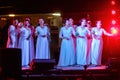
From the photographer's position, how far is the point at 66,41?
17969mm

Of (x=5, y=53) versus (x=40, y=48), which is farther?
(x=40, y=48)

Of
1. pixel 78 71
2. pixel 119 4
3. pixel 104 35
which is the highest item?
pixel 119 4

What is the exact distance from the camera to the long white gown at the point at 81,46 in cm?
1798

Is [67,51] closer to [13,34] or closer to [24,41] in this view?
[24,41]

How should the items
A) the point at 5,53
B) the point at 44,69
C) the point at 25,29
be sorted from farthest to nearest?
the point at 25,29 < the point at 44,69 < the point at 5,53

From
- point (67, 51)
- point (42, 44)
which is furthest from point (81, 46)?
point (42, 44)

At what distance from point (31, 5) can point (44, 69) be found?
3385 mm

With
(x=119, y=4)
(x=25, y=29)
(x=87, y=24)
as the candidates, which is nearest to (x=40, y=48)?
(x=25, y=29)

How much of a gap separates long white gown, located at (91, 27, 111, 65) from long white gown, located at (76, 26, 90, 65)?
294mm

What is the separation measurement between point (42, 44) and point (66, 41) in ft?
3.20

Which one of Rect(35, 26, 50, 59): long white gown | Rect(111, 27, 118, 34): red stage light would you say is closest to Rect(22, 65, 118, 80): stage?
Rect(35, 26, 50, 59): long white gown

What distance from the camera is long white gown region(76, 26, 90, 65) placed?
18.0m

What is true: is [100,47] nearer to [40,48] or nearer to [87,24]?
[87,24]

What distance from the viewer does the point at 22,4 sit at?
59.8 ft
